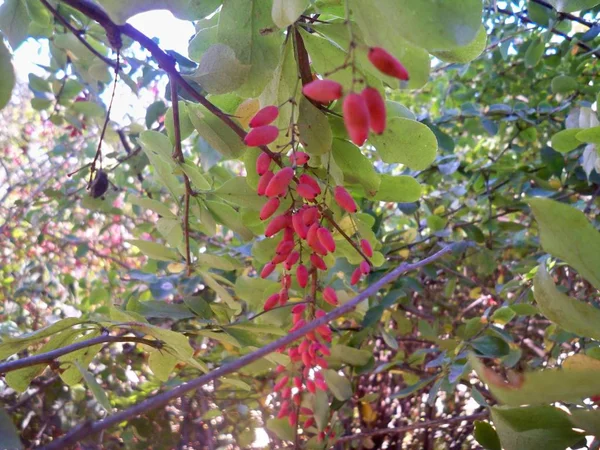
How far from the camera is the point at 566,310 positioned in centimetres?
42

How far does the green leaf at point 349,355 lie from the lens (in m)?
1.13

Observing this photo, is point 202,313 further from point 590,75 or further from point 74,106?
point 590,75

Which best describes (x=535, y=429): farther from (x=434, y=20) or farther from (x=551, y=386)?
(x=434, y=20)

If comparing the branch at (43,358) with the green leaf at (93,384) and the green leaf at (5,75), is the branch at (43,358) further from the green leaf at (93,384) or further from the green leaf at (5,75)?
the green leaf at (5,75)

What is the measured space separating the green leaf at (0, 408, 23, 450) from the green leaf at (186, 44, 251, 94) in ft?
1.26

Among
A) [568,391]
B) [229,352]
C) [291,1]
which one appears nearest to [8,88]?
[291,1]

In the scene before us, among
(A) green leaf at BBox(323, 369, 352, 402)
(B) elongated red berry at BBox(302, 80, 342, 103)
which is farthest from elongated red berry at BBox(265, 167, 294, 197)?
(A) green leaf at BBox(323, 369, 352, 402)

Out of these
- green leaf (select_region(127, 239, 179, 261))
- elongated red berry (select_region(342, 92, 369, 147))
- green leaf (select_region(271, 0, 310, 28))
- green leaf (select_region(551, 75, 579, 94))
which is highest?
green leaf (select_region(551, 75, 579, 94))

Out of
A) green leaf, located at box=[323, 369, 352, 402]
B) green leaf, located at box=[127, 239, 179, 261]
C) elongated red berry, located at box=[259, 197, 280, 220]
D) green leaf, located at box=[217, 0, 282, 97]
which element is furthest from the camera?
green leaf, located at box=[323, 369, 352, 402]

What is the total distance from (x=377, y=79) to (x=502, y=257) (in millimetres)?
1710

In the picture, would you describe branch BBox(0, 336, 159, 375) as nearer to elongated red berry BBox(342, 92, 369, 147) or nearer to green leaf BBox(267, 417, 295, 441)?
elongated red berry BBox(342, 92, 369, 147)

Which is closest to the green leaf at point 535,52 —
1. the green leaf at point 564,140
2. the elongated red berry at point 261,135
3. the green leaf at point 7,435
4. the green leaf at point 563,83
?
the green leaf at point 563,83

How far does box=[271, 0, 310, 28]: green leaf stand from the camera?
18.4 inches

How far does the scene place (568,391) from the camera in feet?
1.11
